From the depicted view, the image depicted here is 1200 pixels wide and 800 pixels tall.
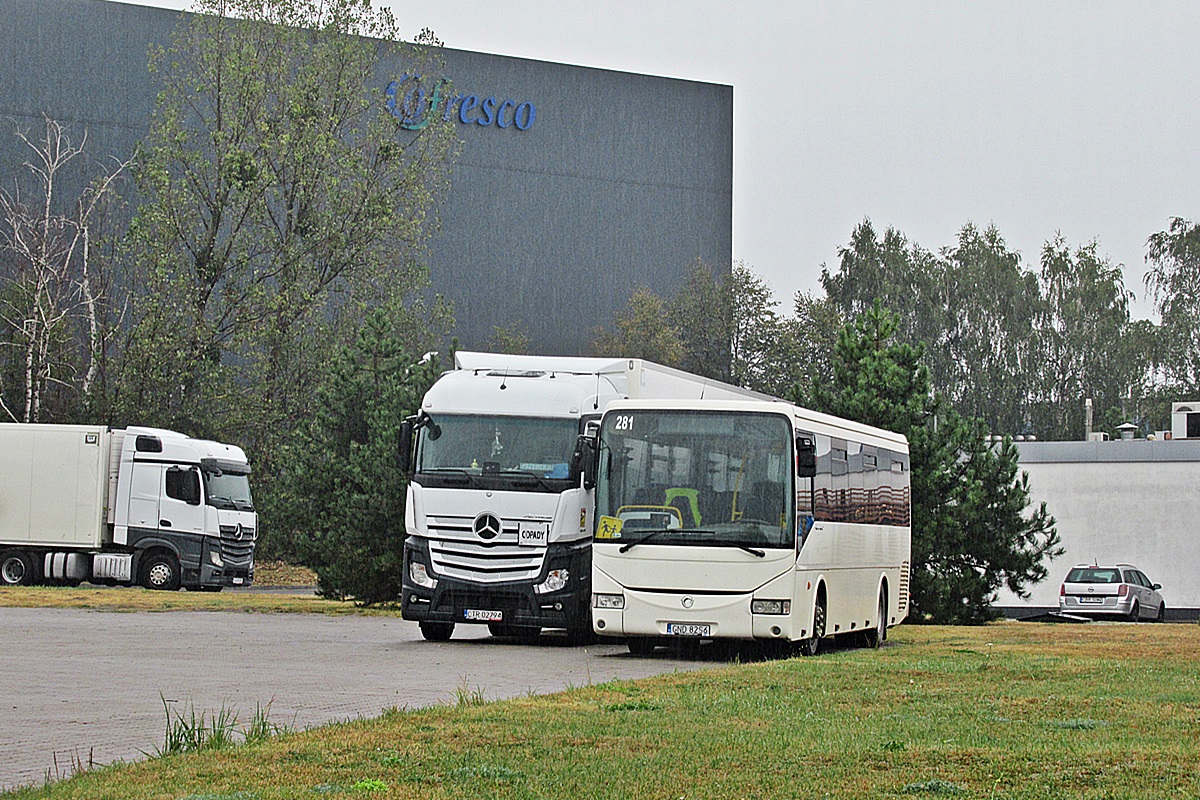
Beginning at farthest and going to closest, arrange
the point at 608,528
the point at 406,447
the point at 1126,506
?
the point at 1126,506, the point at 406,447, the point at 608,528

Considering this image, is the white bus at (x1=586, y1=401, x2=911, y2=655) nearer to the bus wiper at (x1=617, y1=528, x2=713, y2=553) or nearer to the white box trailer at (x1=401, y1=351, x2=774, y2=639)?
the bus wiper at (x1=617, y1=528, x2=713, y2=553)

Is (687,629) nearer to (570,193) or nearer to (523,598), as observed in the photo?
(523,598)

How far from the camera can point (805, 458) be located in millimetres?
18969

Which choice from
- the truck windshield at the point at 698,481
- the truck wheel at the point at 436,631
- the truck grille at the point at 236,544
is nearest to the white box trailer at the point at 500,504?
the truck wheel at the point at 436,631

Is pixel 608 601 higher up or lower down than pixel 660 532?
lower down

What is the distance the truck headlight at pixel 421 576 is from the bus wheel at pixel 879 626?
6.05m

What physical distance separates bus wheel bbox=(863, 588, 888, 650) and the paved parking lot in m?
3.51

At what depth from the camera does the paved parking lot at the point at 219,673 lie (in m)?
11.0

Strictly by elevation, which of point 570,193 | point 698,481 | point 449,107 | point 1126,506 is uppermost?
point 449,107

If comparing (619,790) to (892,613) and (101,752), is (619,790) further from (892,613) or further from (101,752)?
(892,613)

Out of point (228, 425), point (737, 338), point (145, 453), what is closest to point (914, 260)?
point (737, 338)

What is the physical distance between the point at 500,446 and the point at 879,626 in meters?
6.02

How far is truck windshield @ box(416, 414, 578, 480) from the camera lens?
20.9 meters

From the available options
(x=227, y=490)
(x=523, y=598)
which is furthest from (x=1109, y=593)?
(x=523, y=598)
